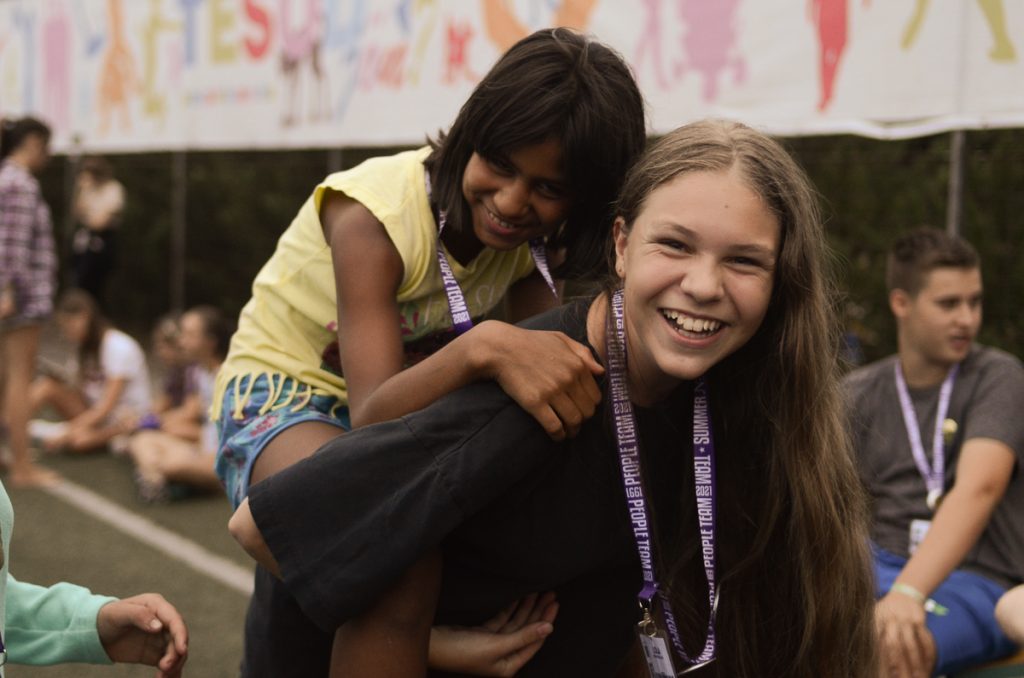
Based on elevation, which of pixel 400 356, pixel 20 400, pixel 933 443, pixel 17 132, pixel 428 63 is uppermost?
pixel 428 63

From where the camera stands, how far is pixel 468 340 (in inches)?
82.9

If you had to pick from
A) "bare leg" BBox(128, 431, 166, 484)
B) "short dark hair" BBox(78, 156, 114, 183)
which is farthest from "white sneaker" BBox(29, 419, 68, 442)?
"short dark hair" BBox(78, 156, 114, 183)

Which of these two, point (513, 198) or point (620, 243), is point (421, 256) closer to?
point (513, 198)

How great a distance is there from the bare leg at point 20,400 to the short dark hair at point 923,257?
16.5ft

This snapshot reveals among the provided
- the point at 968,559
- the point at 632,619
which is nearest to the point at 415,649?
the point at 632,619

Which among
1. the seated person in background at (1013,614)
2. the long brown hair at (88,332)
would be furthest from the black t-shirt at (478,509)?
the long brown hair at (88,332)

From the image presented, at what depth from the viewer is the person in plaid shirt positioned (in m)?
6.99

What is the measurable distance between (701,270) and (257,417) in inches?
44.4

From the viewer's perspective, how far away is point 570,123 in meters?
2.46

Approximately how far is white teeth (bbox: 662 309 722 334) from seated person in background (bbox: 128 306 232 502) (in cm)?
482

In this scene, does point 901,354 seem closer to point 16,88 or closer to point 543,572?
point 543,572

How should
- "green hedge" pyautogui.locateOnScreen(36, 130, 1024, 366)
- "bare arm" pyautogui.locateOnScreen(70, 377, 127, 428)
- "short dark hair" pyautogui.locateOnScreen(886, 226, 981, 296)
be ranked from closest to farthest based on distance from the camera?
"short dark hair" pyautogui.locateOnScreen(886, 226, 981, 296) < "green hedge" pyautogui.locateOnScreen(36, 130, 1024, 366) < "bare arm" pyautogui.locateOnScreen(70, 377, 127, 428)

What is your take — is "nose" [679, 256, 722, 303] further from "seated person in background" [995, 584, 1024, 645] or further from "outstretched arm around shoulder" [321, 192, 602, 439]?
"seated person in background" [995, 584, 1024, 645]

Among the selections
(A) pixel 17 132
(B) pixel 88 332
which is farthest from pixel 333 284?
(B) pixel 88 332
